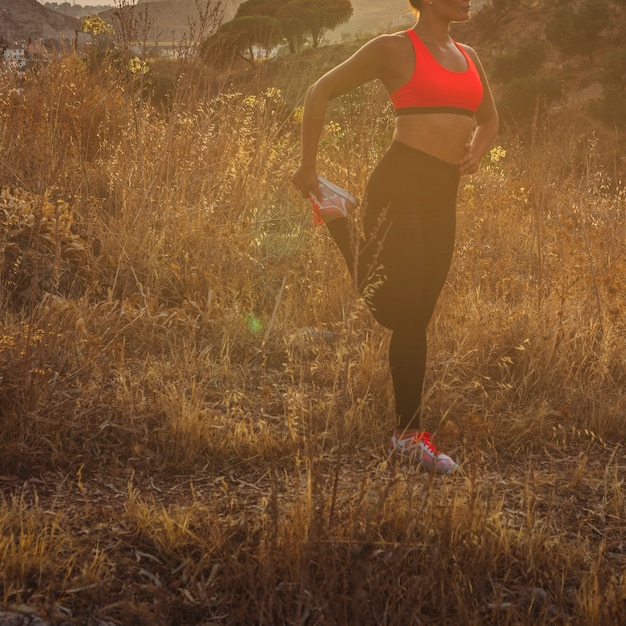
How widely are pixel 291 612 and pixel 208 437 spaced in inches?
43.9

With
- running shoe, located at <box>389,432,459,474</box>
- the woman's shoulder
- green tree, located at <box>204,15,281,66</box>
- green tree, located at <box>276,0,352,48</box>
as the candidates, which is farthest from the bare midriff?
green tree, located at <box>276,0,352,48</box>

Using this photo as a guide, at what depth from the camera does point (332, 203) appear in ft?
9.46

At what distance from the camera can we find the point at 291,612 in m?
1.90

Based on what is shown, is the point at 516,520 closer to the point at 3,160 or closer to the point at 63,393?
the point at 63,393

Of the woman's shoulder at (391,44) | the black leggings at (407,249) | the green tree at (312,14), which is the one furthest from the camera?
the green tree at (312,14)

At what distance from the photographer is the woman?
2.69 meters

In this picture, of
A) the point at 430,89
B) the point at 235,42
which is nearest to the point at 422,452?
the point at 430,89

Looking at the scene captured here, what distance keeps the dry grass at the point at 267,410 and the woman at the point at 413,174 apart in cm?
20

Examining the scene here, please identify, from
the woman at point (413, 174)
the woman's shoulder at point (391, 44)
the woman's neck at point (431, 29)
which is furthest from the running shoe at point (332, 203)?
the woman's neck at point (431, 29)

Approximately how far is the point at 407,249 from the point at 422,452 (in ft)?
2.47

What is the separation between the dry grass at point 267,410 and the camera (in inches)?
79.0

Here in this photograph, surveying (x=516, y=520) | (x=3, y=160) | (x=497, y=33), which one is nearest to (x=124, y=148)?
(x=3, y=160)

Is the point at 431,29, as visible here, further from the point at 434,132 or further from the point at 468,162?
the point at 468,162

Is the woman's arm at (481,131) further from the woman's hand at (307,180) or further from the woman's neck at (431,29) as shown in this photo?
the woman's hand at (307,180)
